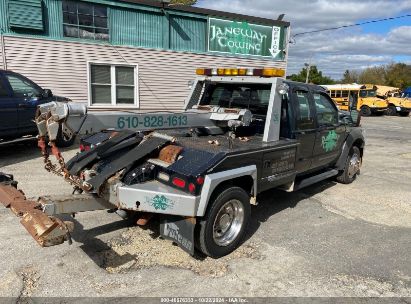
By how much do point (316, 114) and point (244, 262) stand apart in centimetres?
270

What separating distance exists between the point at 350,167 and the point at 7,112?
23.7 ft

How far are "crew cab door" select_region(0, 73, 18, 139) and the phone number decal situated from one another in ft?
15.6

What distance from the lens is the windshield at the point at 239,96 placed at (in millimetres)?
4996

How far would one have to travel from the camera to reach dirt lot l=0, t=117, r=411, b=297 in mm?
3301

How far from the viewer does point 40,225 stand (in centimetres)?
266

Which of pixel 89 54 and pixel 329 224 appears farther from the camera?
pixel 89 54

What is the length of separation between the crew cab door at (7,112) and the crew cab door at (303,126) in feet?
19.9

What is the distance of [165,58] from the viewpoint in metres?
13.2

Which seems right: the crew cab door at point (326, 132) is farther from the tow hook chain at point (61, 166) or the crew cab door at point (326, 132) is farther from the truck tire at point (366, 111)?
the truck tire at point (366, 111)

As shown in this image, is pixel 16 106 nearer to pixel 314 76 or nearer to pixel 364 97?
pixel 364 97

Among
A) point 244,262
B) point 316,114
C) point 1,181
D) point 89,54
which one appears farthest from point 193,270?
point 89,54

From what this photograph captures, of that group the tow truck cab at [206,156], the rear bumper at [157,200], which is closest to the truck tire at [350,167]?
the tow truck cab at [206,156]

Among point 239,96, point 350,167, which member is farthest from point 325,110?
point 350,167

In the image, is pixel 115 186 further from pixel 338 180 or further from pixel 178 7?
pixel 178 7
